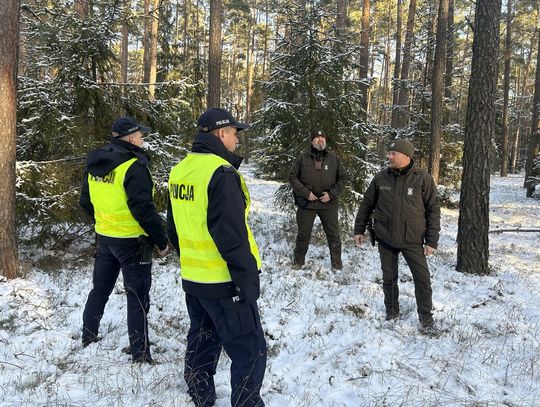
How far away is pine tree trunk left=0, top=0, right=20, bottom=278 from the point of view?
20.1ft

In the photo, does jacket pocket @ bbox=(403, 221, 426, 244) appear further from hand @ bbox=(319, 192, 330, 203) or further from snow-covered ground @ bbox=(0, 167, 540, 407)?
hand @ bbox=(319, 192, 330, 203)

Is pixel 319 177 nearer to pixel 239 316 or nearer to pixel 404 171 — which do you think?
pixel 404 171

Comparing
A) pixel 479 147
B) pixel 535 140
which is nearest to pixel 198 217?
pixel 479 147

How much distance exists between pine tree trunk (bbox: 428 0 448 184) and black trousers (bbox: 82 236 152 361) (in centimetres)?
1154

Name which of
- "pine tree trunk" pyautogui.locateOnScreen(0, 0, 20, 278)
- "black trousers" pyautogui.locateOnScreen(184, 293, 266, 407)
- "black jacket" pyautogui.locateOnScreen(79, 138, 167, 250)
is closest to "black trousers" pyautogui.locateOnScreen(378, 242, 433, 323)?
"black trousers" pyautogui.locateOnScreen(184, 293, 266, 407)

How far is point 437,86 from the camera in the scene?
1319cm

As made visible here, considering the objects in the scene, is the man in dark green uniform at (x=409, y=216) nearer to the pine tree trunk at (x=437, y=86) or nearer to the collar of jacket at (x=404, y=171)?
the collar of jacket at (x=404, y=171)

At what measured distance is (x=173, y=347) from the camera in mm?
4492

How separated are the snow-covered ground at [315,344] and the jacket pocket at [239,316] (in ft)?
3.27

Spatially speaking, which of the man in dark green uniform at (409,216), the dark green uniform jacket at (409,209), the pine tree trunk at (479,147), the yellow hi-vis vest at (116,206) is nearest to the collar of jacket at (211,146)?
the yellow hi-vis vest at (116,206)

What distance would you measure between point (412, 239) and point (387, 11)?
34.7 meters

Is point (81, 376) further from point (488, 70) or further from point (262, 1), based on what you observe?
point (262, 1)

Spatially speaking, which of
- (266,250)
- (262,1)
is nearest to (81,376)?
(266,250)

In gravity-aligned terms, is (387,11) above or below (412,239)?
above
